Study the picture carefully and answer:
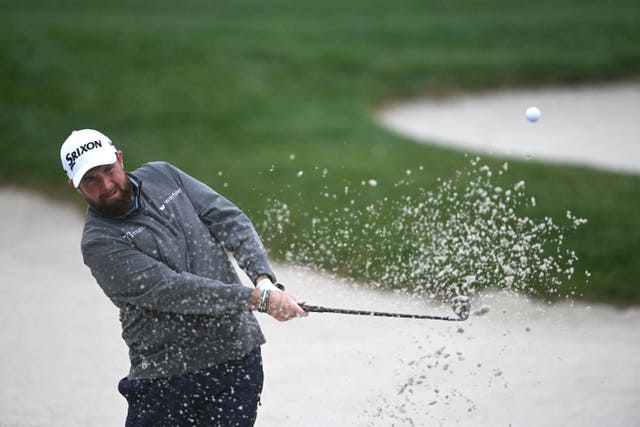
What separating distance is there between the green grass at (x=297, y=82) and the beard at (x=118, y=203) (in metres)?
3.62

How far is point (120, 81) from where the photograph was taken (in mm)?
13641

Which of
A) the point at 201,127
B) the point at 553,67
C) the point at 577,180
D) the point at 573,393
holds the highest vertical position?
the point at 553,67

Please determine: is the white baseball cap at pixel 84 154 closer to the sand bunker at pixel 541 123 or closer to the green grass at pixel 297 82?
the green grass at pixel 297 82

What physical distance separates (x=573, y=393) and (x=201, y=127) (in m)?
7.58

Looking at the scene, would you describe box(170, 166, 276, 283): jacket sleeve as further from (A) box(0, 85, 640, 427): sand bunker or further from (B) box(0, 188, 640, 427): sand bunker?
(B) box(0, 188, 640, 427): sand bunker

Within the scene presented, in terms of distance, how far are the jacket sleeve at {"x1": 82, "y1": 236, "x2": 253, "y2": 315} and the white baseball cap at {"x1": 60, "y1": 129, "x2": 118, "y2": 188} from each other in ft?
0.94

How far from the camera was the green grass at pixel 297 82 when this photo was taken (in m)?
9.15

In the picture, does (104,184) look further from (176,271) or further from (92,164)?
(176,271)

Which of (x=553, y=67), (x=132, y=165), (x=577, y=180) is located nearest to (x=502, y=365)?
(x=577, y=180)

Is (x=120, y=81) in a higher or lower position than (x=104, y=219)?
higher

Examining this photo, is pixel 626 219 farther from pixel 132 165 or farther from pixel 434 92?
pixel 434 92

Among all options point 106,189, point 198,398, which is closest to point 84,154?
point 106,189

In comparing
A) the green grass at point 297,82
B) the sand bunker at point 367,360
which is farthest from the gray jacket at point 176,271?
the green grass at point 297,82

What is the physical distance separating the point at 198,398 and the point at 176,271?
0.56 metres
